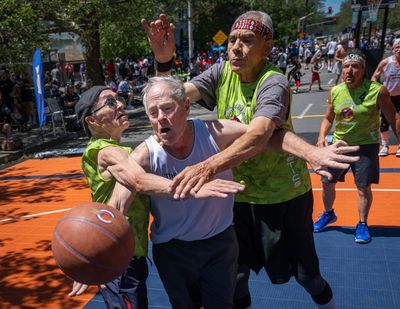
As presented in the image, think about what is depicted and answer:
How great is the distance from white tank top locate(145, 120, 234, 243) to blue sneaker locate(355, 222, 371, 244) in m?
2.93

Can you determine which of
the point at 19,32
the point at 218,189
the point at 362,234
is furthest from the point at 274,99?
the point at 19,32

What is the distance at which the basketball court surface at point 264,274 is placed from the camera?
4.00m

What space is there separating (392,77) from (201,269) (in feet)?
22.4

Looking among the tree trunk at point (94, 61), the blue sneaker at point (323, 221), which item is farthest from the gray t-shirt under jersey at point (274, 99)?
the tree trunk at point (94, 61)

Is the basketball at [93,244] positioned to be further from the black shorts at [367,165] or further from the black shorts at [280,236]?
the black shorts at [367,165]

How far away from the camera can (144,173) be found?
230cm

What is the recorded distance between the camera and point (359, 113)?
470 centimetres

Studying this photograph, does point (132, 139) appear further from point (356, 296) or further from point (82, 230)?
point (82, 230)

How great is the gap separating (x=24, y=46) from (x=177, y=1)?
9.89 meters

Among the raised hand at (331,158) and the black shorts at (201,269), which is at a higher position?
the raised hand at (331,158)

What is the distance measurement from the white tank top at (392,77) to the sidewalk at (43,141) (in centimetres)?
848

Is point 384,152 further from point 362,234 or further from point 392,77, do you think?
point 362,234

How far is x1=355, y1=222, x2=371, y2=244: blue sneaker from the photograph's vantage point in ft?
16.1

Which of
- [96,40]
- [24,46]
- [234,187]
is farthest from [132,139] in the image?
[234,187]
